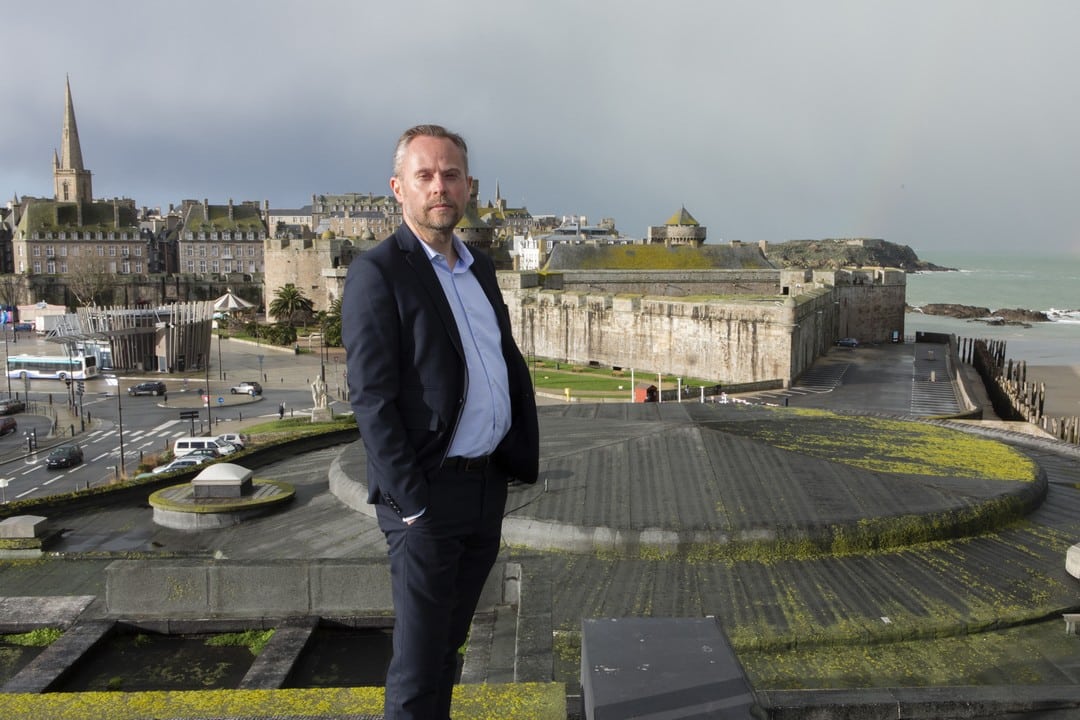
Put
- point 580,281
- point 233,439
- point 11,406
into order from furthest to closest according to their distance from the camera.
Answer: point 580,281
point 11,406
point 233,439

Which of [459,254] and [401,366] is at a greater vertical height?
[459,254]

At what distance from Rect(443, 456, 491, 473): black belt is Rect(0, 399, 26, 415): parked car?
49403 mm

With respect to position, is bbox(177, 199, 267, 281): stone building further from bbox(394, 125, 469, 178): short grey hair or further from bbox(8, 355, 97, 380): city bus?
bbox(394, 125, 469, 178): short grey hair

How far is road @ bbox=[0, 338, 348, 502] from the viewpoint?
32.8 m

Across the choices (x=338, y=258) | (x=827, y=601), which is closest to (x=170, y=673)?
(x=827, y=601)

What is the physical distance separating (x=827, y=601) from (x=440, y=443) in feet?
26.4

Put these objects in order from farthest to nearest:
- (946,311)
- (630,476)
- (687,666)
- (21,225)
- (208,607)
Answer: (946,311), (21,225), (630,476), (208,607), (687,666)

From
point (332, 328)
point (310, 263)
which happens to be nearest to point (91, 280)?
point (310, 263)

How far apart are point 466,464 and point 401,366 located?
0.48 metres

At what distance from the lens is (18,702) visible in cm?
415

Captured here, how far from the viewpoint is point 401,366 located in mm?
3607

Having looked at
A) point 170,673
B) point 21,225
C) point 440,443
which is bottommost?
point 170,673

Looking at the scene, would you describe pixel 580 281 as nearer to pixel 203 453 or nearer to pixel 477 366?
pixel 203 453

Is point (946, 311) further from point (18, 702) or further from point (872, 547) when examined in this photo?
point (18, 702)
